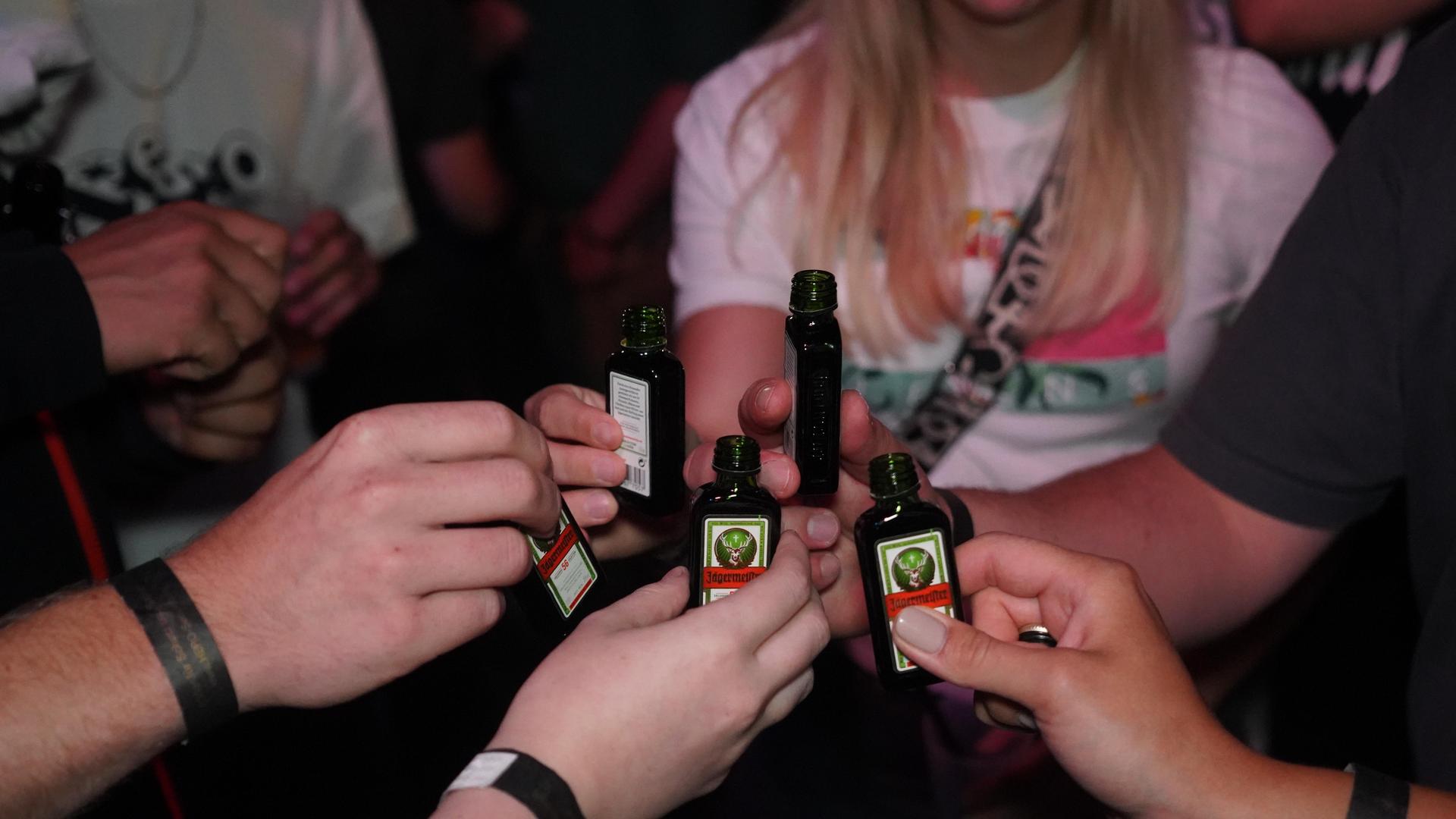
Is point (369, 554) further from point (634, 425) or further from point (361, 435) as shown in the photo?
point (634, 425)

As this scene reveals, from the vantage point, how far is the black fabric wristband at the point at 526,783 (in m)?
1.05

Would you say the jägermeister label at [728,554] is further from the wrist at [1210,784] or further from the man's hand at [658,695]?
the wrist at [1210,784]

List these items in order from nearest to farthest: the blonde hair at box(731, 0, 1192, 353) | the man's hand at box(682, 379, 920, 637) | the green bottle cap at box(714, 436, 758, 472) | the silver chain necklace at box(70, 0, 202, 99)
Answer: the green bottle cap at box(714, 436, 758, 472) → the man's hand at box(682, 379, 920, 637) → the blonde hair at box(731, 0, 1192, 353) → the silver chain necklace at box(70, 0, 202, 99)

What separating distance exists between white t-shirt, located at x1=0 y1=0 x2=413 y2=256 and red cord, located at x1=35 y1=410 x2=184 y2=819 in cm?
54

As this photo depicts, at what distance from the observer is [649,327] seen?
1.29 metres

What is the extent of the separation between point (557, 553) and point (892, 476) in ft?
1.25

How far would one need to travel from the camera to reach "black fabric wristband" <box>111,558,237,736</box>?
1.18m

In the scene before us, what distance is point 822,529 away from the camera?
145 centimetres

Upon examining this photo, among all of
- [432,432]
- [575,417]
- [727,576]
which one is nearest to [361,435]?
[432,432]

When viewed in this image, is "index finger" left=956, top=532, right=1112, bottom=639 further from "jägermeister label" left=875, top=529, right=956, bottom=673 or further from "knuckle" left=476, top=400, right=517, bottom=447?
"knuckle" left=476, top=400, right=517, bottom=447

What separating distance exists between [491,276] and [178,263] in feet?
5.65

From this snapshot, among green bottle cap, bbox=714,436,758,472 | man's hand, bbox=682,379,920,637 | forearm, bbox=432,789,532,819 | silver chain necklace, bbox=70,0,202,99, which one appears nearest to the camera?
forearm, bbox=432,789,532,819

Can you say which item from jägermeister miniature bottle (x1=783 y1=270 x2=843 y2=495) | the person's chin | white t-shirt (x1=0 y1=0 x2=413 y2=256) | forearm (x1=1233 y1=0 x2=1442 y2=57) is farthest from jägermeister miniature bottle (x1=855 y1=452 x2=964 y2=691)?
white t-shirt (x1=0 y1=0 x2=413 y2=256)

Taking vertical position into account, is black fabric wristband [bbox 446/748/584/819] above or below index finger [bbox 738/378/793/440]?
below
